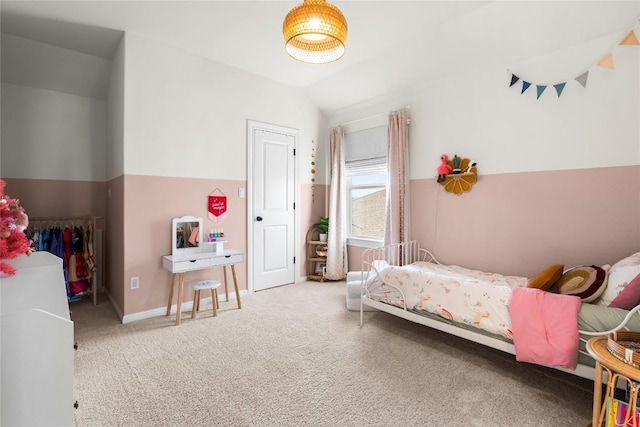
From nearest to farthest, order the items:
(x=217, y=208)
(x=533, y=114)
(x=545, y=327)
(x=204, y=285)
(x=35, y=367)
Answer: (x=35, y=367)
(x=545, y=327)
(x=533, y=114)
(x=204, y=285)
(x=217, y=208)

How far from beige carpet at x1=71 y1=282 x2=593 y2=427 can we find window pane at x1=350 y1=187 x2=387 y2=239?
1.60 m

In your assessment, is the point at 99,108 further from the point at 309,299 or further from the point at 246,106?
the point at 309,299

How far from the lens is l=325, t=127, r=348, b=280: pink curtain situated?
14.6 feet

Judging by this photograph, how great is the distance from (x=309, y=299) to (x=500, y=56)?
331 cm

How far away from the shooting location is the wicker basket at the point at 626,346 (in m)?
1.28

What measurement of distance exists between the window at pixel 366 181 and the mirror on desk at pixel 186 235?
2.20 meters

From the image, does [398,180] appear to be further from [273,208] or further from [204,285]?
[204,285]

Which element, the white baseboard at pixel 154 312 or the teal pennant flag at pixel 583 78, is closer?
the teal pennant flag at pixel 583 78

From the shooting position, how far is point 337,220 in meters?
4.47

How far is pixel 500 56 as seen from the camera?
9.64 feet

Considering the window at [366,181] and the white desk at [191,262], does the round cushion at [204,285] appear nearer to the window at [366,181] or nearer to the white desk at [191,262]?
the white desk at [191,262]

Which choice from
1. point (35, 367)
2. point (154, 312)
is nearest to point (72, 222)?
point (154, 312)

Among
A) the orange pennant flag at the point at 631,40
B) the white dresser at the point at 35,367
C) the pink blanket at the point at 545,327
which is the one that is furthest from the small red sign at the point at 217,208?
the orange pennant flag at the point at 631,40

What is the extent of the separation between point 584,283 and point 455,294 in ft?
2.74
